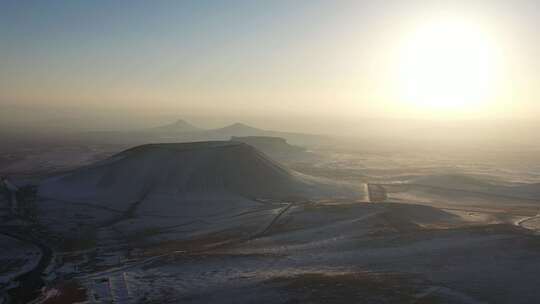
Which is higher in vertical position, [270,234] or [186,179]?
[186,179]

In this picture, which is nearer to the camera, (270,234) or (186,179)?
(270,234)

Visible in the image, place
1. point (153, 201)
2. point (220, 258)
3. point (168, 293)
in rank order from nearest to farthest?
point (168, 293), point (220, 258), point (153, 201)

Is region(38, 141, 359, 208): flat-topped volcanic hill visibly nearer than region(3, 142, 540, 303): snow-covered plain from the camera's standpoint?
No

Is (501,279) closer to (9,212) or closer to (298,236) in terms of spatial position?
(298,236)

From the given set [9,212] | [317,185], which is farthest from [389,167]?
[9,212]

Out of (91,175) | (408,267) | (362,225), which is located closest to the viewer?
(408,267)

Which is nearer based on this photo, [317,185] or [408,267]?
[408,267]

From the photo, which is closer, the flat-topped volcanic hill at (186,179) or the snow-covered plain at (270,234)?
the snow-covered plain at (270,234)

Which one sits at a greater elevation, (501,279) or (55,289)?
(501,279)
